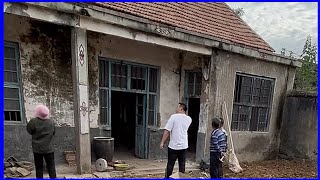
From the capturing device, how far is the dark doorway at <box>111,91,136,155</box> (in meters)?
11.3

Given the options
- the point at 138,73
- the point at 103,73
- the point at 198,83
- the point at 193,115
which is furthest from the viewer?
the point at 193,115

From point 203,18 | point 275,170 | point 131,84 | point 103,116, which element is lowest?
point 275,170

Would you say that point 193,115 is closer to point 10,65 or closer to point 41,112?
point 10,65

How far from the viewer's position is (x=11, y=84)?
7.05 metres

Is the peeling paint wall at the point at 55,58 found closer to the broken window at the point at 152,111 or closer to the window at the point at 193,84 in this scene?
the broken window at the point at 152,111

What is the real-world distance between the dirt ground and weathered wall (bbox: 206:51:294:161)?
38cm

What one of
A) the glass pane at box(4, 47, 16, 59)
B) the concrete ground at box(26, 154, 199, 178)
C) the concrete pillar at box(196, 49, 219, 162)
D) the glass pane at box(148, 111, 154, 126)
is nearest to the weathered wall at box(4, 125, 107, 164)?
the concrete ground at box(26, 154, 199, 178)

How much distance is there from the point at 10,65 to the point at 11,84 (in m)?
0.39

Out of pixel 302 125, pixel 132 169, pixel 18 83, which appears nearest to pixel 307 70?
pixel 302 125

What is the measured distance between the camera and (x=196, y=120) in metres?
11.4

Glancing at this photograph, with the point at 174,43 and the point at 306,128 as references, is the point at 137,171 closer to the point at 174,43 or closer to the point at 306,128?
the point at 174,43

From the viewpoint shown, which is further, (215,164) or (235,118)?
(235,118)

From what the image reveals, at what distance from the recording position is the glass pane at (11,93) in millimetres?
7023

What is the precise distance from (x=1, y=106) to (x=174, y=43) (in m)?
3.86
